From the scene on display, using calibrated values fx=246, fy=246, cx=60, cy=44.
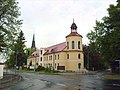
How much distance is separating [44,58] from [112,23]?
51010mm

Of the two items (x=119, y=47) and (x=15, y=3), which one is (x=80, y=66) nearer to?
(x=119, y=47)

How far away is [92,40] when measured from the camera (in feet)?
200

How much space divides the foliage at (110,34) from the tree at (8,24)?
19394 mm

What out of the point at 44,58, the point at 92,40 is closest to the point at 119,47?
the point at 92,40

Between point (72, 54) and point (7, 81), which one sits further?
point (72, 54)

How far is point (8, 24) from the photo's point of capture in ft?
121

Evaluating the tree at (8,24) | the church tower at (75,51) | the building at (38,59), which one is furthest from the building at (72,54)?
the tree at (8,24)

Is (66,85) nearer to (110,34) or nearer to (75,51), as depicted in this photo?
(110,34)

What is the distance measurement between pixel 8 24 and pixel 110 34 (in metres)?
22.6

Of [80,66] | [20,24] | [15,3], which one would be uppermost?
[15,3]

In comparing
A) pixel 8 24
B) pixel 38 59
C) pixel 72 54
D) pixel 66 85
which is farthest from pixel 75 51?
pixel 66 85

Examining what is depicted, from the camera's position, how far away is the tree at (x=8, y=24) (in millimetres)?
35875

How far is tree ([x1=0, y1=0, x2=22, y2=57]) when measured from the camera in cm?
3588

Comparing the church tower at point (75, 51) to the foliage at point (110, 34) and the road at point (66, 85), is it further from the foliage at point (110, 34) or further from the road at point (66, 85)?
the road at point (66, 85)
